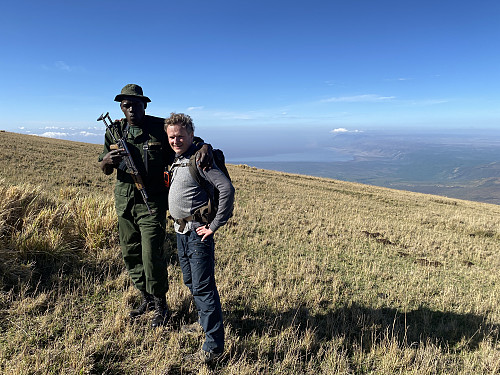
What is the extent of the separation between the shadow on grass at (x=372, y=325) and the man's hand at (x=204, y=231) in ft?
5.97

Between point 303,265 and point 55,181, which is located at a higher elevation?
point 55,181

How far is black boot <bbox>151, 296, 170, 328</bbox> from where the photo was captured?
3.44 metres

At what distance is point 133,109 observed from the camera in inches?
132

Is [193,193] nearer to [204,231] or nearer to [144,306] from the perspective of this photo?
[204,231]

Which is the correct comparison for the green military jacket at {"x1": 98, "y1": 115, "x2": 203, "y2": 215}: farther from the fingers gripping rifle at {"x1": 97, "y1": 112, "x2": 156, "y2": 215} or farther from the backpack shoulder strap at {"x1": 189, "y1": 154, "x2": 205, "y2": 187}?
the backpack shoulder strap at {"x1": 189, "y1": 154, "x2": 205, "y2": 187}

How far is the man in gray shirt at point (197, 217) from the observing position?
272 centimetres

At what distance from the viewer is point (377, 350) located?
138 inches

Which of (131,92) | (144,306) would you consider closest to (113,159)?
(131,92)

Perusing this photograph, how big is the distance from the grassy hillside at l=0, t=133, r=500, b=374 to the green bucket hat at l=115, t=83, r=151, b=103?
9.21 feet

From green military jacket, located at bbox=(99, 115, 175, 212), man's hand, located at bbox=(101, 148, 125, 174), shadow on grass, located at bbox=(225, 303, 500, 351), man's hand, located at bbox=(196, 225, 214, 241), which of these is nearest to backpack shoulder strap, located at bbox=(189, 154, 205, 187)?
man's hand, located at bbox=(196, 225, 214, 241)

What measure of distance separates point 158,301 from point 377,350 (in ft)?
9.90

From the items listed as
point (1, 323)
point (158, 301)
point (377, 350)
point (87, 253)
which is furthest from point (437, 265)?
point (1, 323)

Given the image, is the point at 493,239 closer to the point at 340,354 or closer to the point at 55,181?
the point at 340,354

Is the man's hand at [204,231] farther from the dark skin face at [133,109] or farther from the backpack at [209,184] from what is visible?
the dark skin face at [133,109]
